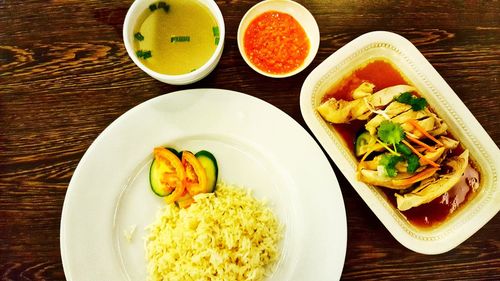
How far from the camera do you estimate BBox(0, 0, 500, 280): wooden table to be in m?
1.94

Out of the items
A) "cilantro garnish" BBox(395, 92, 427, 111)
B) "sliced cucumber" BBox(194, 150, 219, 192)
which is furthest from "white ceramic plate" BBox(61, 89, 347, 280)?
"cilantro garnish" BBox(395, 92, 427, 111)

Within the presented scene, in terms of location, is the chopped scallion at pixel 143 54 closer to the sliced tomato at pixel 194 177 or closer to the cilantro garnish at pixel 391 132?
the sliced tomato at pixel 194 177

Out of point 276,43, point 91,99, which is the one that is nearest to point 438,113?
point 276,43

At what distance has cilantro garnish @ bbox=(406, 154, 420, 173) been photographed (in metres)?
1.87

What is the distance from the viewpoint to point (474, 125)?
195 centimetres

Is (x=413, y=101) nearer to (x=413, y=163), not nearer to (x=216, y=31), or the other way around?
(x=413, y=163)

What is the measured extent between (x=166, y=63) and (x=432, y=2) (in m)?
1.23

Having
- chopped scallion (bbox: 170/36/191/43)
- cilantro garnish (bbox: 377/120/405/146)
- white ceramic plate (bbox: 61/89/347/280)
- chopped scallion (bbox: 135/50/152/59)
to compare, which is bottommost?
white ceramic plate (bbox: 61/89/347/280)

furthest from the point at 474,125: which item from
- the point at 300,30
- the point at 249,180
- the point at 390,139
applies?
the point at 249,180

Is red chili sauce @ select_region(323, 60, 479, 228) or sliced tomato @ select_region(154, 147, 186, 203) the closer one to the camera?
sliced tomato @ select_region(154, 147, 186, 203)

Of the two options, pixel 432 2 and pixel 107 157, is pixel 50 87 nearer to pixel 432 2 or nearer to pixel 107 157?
pixel 107 157

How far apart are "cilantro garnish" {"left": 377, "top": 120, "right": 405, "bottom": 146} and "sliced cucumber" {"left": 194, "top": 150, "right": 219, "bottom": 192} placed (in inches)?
27.6

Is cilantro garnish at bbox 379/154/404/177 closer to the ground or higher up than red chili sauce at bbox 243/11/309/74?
closer to the ground

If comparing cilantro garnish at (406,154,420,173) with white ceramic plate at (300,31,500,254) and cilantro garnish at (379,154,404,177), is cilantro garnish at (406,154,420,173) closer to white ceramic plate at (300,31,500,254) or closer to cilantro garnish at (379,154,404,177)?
cilantro garnish at (379,154,404,177)
